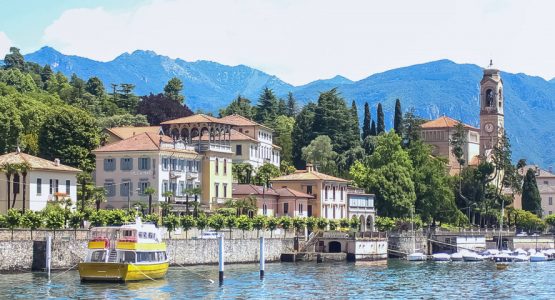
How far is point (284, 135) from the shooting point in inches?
6486

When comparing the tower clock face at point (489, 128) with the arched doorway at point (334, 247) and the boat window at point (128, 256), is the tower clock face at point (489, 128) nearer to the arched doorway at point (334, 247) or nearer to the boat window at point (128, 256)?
the arched doorway at point (334, 247)

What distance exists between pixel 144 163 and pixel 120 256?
123ft

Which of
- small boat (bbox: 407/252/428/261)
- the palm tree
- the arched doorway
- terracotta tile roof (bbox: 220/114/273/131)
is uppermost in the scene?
terracotta tile roof (bbox: 220/114/273/131)

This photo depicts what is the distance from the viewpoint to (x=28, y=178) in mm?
90000

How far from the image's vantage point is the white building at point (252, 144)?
13400 centimetres

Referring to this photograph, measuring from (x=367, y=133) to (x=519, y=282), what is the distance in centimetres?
9268

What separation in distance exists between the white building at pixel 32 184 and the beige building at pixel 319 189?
34.6 metres

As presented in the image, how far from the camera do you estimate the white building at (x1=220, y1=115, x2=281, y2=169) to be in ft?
440

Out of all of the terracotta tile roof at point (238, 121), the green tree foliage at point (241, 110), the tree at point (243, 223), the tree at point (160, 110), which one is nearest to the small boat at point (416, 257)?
the tree at point (243, 223)

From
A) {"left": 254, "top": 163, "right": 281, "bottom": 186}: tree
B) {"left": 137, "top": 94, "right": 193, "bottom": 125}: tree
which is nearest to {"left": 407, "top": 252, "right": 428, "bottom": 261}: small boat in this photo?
{"left": 254, "top": 163, "right": 281, "bottom": 186}: tree

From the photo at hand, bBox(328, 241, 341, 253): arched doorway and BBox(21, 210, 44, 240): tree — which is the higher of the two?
BBox(21, 210, 44, 240): tree

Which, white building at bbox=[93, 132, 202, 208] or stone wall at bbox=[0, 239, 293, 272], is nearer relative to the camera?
stone wall at bbox=[0, 239, 293, 272]

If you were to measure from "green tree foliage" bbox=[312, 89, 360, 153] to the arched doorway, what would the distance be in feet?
178

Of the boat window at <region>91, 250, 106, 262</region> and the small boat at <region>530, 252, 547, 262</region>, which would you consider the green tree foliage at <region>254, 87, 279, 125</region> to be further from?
the boat window at <region>91, 250, 106, 262</region>
